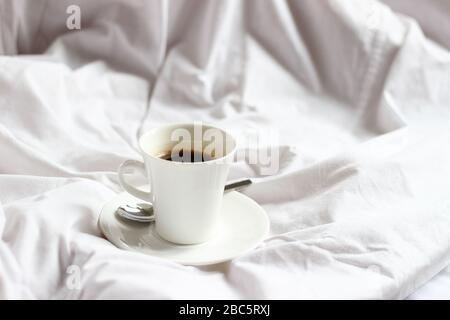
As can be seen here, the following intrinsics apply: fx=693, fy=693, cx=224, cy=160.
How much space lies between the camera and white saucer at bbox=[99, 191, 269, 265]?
71 centimetres

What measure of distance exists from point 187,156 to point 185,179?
6 centimetres

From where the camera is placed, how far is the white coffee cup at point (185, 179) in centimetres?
70

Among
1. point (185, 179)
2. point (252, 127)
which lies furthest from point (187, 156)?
point (252, 127)

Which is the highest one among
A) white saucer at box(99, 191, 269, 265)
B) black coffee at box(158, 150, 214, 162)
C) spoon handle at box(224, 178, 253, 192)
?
black coffee at box(158, 150, 214, 162)

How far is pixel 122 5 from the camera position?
1069mm

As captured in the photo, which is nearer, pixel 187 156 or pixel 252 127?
pixel 187 156

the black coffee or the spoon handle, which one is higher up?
the black coffee

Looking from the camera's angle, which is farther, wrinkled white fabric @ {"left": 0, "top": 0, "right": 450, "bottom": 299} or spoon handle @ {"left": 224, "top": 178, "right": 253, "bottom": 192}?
spoon handle @ {"left": 224, "top": 178, "right": 253, "bottom": 192}

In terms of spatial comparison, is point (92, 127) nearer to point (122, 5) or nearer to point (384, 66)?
point (122, 5)

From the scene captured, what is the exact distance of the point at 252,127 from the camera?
1.00 metres

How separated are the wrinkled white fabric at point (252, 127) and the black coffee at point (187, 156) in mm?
98

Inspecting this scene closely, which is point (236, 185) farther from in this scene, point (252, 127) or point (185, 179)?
point (252, 127)

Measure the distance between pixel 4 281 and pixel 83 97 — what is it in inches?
17.0
